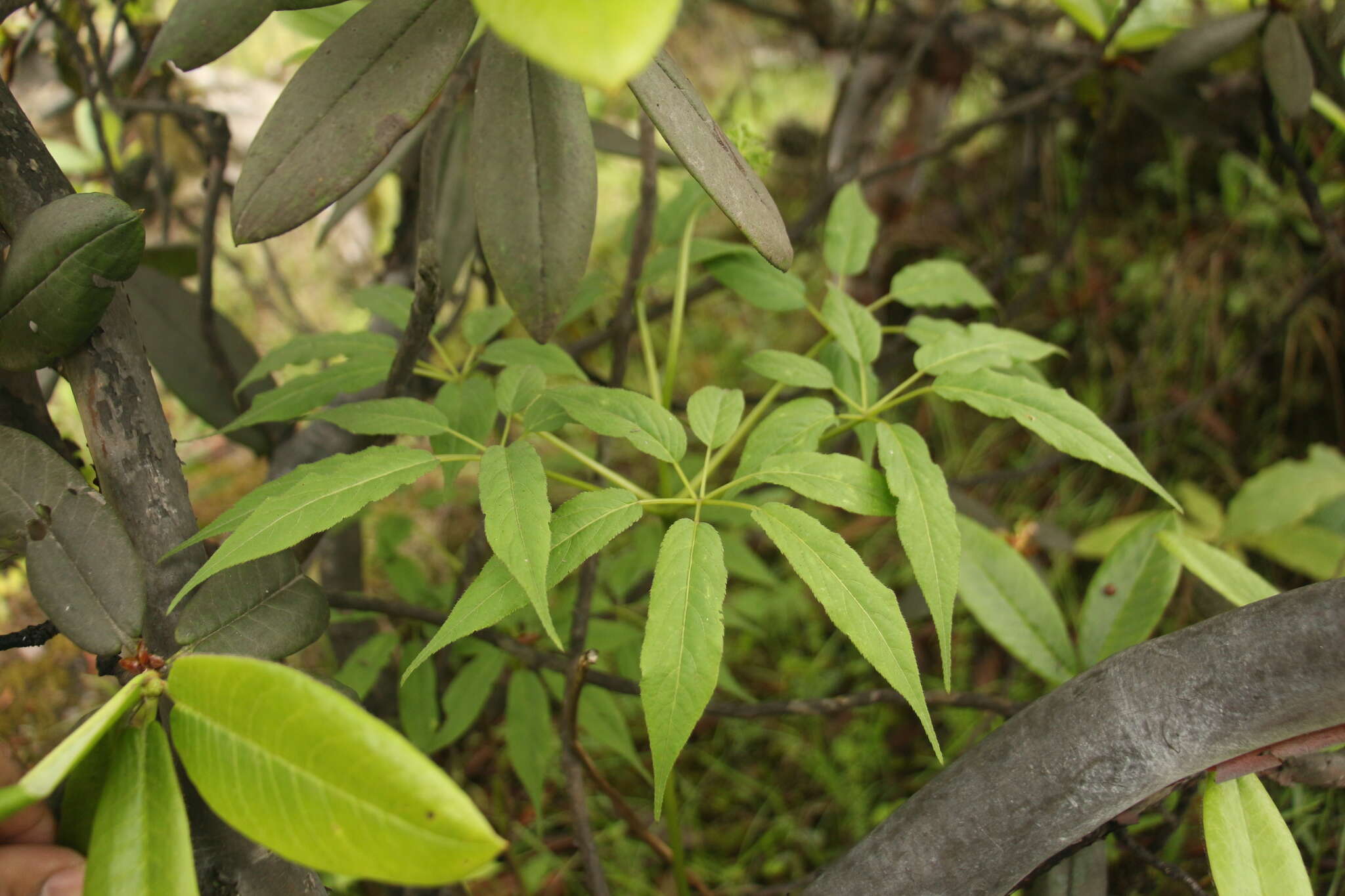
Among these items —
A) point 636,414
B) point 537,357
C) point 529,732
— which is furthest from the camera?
point 529,732

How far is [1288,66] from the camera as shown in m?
0.99

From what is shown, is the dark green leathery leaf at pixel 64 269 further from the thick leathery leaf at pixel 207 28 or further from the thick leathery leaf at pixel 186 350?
the thick leathery leaf at pixel 186 350

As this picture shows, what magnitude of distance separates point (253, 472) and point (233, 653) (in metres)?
1.88

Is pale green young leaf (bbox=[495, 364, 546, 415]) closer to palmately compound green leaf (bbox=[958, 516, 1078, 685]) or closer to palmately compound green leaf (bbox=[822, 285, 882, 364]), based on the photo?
palmately compound green leaf (bbox=[822, 285, 882, 364])

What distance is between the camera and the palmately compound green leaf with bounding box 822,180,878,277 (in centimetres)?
94

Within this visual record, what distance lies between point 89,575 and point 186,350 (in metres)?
0.58

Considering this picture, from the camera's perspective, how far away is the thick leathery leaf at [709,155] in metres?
0.55

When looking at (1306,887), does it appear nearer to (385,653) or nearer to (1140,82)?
(385,653)

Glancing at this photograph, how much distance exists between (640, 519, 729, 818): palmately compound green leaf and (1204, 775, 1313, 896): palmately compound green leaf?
0.39 meters

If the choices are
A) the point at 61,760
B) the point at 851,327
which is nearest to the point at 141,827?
the point at 61,760

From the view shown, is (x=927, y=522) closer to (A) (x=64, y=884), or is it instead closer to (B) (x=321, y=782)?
(B) (x=321, y=782)

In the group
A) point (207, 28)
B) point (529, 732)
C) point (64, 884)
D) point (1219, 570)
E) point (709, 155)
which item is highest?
point (207, 28)

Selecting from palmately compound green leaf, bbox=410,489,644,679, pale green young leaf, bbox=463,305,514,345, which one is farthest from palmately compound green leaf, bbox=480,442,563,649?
pale green young leaf, bbox=463,305,514,345

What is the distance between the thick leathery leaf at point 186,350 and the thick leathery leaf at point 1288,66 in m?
1.27
